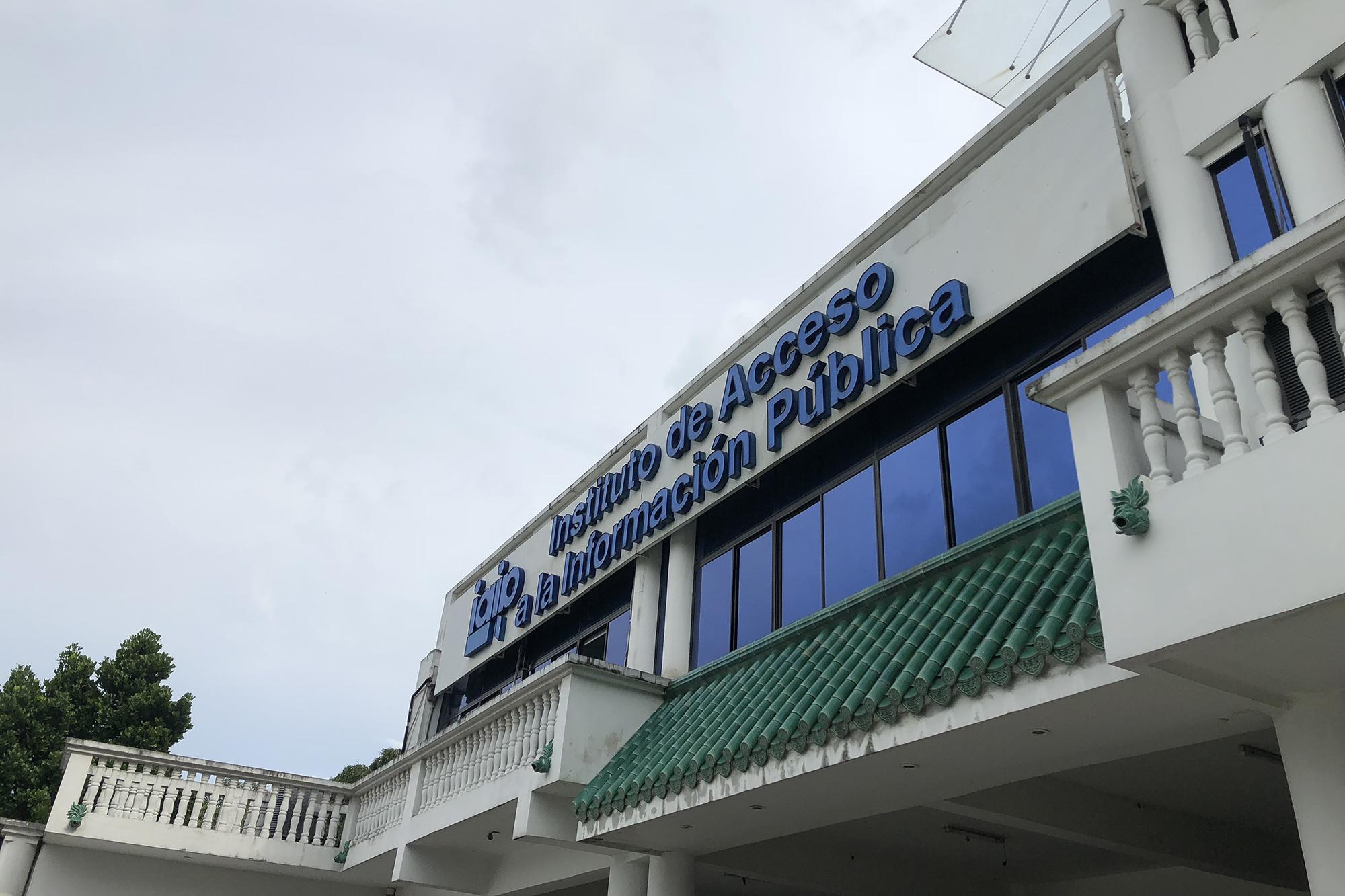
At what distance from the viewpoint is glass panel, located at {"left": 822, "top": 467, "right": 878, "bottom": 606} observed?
37.9 feet

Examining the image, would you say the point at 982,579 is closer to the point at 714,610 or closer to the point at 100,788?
the point at 714,610

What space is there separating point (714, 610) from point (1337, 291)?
31.5 feet

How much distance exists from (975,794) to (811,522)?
14.7 feet

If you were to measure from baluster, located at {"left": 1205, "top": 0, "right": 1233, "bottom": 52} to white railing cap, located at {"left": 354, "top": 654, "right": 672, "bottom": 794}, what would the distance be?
858 centimetres

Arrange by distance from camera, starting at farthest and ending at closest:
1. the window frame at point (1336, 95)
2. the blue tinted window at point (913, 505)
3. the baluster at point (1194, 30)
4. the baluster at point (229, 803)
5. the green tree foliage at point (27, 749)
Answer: the green tree foliage at point (27, 749)
the baluster at point (229, 803)
the blue tinted window at point (913, 505)
the baluster at point (1194, 30)
the window frame at point (1336, 95)

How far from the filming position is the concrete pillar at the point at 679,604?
13508 mm

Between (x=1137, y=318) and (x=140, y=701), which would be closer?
(x=1137, y=318)

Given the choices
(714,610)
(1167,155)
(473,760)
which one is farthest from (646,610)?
(1167,155)

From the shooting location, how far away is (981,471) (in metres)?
10.4

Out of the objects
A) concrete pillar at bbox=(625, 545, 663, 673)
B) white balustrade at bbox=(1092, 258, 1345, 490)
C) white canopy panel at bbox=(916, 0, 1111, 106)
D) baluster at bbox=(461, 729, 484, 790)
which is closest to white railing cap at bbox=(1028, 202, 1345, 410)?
white balustrade at bbox=(1092, 258, 1345, 490)

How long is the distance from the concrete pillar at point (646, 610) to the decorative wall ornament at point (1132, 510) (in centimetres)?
914

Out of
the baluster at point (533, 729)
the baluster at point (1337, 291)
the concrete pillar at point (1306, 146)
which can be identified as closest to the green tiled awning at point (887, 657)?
the baluster at point (533, 729)

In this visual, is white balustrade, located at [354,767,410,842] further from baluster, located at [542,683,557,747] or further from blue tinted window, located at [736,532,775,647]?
blue tinted window, located at [736,532,775,647]

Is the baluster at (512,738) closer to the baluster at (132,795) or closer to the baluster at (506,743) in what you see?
the baluster at (506,743)
